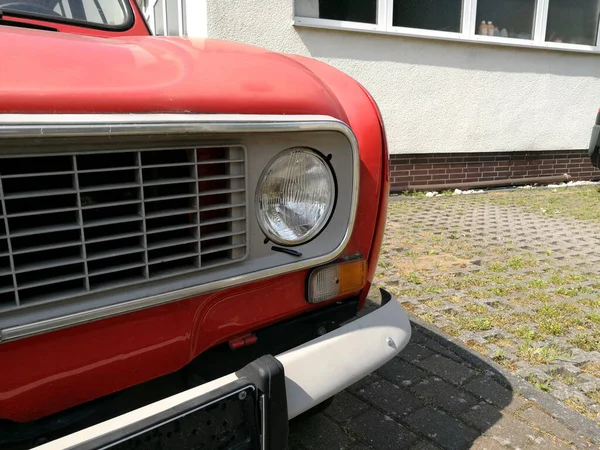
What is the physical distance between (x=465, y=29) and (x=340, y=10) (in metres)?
1.93

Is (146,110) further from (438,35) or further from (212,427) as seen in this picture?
(438,35)

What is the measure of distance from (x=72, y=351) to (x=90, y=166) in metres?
Result: 0.46

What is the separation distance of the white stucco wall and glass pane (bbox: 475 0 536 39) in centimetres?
30

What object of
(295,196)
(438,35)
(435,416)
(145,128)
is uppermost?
(438,35)

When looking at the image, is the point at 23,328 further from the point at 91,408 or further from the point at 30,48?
the point at 30,48

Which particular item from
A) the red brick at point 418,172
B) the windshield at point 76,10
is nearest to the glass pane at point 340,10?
the red brick at point 418,172

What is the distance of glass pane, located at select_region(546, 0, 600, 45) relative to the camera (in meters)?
7.92

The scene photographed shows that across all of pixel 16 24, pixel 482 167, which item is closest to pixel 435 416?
pixel 16 24

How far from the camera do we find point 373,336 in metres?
1.75

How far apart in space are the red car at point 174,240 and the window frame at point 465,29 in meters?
4.79

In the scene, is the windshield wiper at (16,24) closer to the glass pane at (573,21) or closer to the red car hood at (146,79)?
the red car hood at (146,79)

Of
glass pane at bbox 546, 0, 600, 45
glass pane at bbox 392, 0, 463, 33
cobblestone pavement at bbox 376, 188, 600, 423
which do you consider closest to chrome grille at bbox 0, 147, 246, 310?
cobblestone pavement at bbox 376, 188, 600, 423

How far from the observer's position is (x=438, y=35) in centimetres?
691

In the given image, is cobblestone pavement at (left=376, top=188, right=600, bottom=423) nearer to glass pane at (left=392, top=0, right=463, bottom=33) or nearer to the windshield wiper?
glass pane at (left=392, top=0, right=463, bottom=33)
